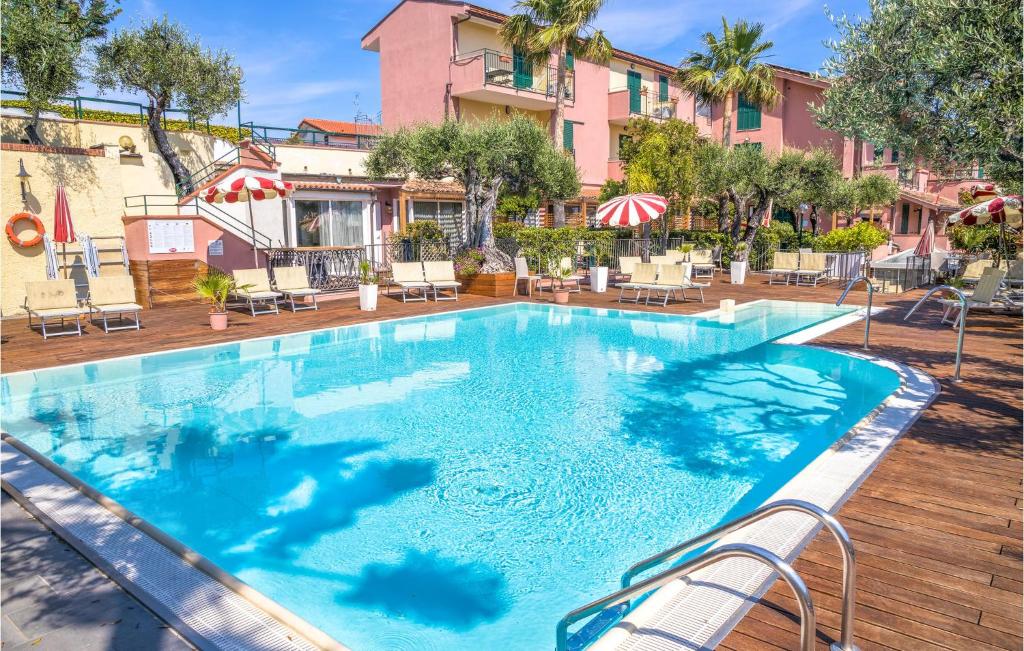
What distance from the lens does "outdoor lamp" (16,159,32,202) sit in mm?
15117

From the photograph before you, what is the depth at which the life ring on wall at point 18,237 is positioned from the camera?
1491 cm

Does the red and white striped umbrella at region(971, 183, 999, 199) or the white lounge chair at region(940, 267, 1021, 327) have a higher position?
the red and white striped umbrella at region(971, 183, 999, 199)

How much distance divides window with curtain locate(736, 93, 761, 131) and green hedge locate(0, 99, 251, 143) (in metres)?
26.4

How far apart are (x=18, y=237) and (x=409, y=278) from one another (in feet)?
29.4

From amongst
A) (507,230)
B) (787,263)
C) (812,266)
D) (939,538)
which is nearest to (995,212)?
(812,266)

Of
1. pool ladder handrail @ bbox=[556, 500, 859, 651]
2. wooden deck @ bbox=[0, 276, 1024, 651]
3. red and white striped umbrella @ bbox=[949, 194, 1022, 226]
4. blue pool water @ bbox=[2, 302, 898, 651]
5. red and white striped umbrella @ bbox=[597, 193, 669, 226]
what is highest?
red and white striped umbrella @ bbox=[597, 193, 669, 226]

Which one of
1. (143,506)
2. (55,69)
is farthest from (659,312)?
(55,69)

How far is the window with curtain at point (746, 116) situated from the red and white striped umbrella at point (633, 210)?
873 inches

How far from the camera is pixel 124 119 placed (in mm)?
20109

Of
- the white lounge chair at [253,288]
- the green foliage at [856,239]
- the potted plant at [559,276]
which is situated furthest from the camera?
Result: the green foliage at [856,239]

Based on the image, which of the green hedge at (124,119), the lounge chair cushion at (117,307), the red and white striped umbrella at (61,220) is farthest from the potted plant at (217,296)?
the green hedge at (124,119)

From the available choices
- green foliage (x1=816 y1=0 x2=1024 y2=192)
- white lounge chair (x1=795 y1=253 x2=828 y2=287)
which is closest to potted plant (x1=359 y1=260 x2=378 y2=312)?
green foliage (x1=816 y1=0 x2=1024 y2=192)

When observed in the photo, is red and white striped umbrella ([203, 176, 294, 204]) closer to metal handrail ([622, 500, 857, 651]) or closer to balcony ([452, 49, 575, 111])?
balcony ([452, 49, 575, 111])

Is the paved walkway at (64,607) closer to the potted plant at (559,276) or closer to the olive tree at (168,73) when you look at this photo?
the potted plant at (559,276)
